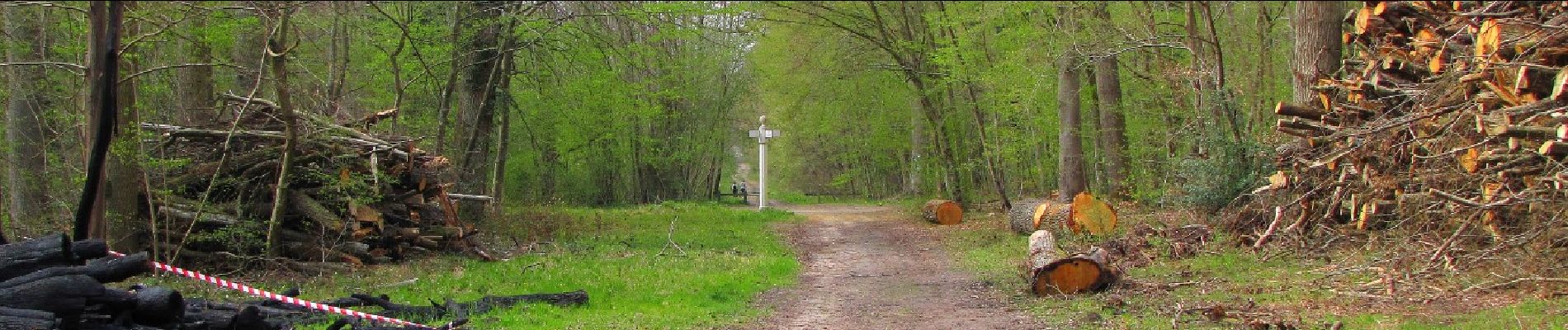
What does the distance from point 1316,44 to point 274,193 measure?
1262cm

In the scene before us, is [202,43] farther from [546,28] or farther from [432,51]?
[546,28]

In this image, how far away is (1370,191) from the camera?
11234 mm

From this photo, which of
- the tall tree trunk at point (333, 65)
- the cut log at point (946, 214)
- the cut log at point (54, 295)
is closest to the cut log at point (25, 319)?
the cut log at point (54, 295)

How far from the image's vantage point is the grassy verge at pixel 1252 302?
801 cm

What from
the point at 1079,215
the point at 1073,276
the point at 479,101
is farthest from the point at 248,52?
A: the point at 1079,215

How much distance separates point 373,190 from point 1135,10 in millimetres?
11886

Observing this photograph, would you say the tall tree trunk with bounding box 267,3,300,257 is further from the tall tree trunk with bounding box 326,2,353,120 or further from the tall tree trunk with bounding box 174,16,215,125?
the tall tree trunk with bounding box 326,2,353,120

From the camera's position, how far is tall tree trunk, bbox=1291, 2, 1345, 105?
13.7m

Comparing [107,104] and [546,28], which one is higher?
[546,28]

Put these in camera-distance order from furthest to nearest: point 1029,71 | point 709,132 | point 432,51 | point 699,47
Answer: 1. point 709,132
2. point 699,47
3. point 1029,71
4. point 432,51

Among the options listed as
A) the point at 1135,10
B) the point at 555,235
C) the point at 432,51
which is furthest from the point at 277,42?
the point at 1135,10

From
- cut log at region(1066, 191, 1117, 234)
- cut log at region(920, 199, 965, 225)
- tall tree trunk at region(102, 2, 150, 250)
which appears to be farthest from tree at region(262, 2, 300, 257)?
cut log at region(920, 199, 965, 225)

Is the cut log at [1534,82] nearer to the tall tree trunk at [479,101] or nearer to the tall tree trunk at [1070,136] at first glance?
the tall tree trunk at [1070,136]

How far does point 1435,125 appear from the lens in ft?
34.1
